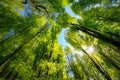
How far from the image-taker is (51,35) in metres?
17.9

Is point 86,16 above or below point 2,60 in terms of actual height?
above

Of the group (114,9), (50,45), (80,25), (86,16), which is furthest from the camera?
(50,45)

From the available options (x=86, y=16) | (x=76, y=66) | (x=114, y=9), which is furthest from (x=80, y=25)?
(x=76, y=66)

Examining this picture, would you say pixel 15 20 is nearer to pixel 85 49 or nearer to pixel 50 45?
pixel 50 45

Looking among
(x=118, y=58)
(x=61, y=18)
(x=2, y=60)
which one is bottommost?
(x=118, y=58)

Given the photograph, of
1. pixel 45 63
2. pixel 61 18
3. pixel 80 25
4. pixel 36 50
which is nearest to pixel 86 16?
pixel 80 25

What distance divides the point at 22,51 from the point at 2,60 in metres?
1.69

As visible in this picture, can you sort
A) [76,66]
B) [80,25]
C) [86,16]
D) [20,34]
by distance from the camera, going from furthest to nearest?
[76,66] → [20,34] → [80,25] → [86,16]

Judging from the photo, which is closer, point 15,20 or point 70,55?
point 15,20

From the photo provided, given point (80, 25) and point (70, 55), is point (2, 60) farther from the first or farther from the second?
point (70, 55)

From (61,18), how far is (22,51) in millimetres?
4099

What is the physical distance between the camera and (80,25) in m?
12.0

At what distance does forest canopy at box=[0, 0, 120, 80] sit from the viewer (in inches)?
377

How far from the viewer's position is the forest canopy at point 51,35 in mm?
9586
